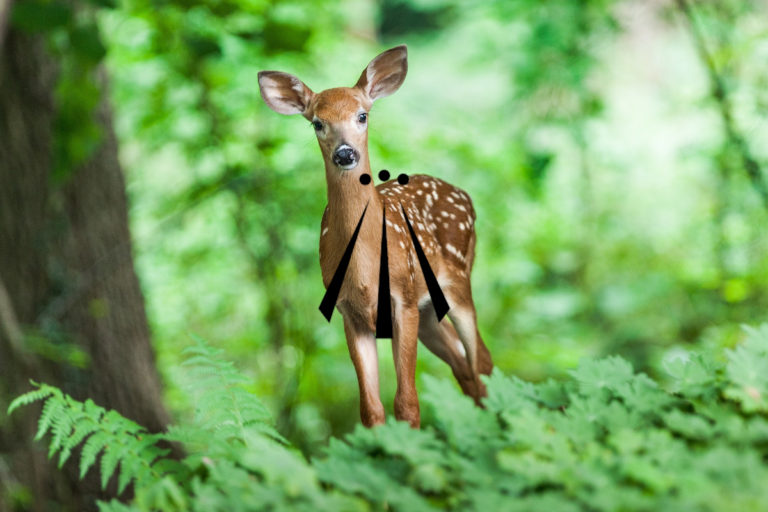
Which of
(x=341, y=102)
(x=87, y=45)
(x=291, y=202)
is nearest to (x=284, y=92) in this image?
(x=341, y=102)

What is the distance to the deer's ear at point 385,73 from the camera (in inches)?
44.5

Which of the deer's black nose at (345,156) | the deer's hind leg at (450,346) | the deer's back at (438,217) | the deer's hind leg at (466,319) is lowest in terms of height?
the deer's hind leg at (450,346)

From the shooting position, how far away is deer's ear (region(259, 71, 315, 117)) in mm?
1115

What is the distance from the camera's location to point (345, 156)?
3.39 ft

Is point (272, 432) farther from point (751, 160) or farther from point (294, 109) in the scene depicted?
point (751, 160)

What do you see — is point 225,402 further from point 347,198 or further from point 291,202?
point 291,202

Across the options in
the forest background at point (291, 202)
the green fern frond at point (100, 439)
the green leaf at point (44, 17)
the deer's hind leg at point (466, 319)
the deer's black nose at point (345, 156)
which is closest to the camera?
the deer's black nose at point (345, 156)

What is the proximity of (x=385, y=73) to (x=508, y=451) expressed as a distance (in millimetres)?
627

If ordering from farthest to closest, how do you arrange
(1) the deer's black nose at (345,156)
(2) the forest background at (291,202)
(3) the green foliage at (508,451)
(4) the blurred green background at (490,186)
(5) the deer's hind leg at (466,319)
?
(4) the blurred green background at (490,186) < (2) the forest background at (291,202) < (5) the deer's hind leg at (466,319) < (1) the deer's black nose at (345,156) < (3) the green foliage at (508,451)

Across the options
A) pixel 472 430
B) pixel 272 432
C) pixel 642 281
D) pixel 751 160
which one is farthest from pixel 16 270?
pixel 642 281

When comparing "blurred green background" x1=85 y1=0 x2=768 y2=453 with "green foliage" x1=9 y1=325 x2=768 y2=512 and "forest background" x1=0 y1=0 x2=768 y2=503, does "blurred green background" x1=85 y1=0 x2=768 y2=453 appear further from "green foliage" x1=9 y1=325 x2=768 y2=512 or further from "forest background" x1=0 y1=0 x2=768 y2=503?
"green foliage" x1=9 y1=325 x2=768 y2=512

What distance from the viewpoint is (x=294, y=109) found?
3.75 feet

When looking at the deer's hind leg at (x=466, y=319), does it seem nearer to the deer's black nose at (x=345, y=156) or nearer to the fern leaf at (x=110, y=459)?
the deer's black nose at (x=345, y=156)

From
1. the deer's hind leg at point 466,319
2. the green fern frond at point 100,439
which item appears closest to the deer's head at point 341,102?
the deer's hind leg at point 466,319
